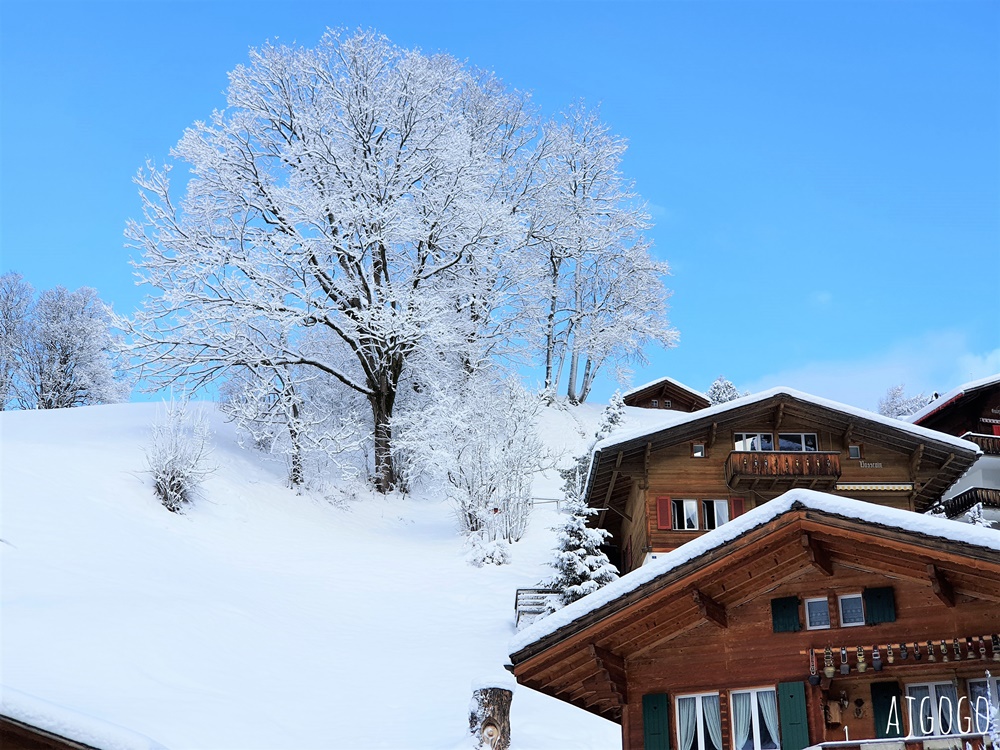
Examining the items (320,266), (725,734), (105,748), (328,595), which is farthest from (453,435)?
(105,748)

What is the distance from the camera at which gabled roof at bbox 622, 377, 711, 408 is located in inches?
2148

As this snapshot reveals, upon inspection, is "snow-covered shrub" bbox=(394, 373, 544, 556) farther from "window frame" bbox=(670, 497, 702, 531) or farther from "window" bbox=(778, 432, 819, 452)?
"window" bbox=(778, 432, 819, 452)

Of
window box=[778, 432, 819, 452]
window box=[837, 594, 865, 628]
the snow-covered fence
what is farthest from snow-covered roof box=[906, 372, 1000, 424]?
window box=[837, 594, 865, 628]

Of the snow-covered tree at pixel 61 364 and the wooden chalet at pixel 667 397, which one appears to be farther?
the wooden chalet at pixel 667 397

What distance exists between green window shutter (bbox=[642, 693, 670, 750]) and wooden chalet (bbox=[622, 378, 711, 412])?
4255 centimetres

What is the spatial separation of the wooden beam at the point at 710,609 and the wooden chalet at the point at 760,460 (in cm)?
1593

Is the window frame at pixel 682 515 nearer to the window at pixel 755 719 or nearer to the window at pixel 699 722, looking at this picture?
the window at pixel 699 722

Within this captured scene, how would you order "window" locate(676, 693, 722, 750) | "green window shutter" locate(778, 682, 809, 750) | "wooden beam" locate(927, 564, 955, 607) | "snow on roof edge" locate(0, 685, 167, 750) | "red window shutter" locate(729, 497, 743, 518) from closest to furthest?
1. "snow on roof edge" locate(0, 685, 167, 750)
2. "wooden beam" locate(927, 564, 955, 607)
3. "green window shutter" locate(778, 682, 809, 750)
4. "window" locate(676, 693, 722, 750)
5. "red window shutter" locate(729, 497, 743, 518)

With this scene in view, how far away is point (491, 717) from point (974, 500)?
28.3 meters

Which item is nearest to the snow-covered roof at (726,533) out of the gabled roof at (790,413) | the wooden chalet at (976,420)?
the gabled roof at (790,413)

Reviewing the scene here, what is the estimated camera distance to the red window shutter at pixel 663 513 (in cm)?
2873

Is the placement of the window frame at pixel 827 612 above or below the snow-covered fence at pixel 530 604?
below

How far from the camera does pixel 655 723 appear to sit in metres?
12.1

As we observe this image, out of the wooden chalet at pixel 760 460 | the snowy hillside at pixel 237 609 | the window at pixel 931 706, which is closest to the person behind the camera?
the window at pixel 931 706
